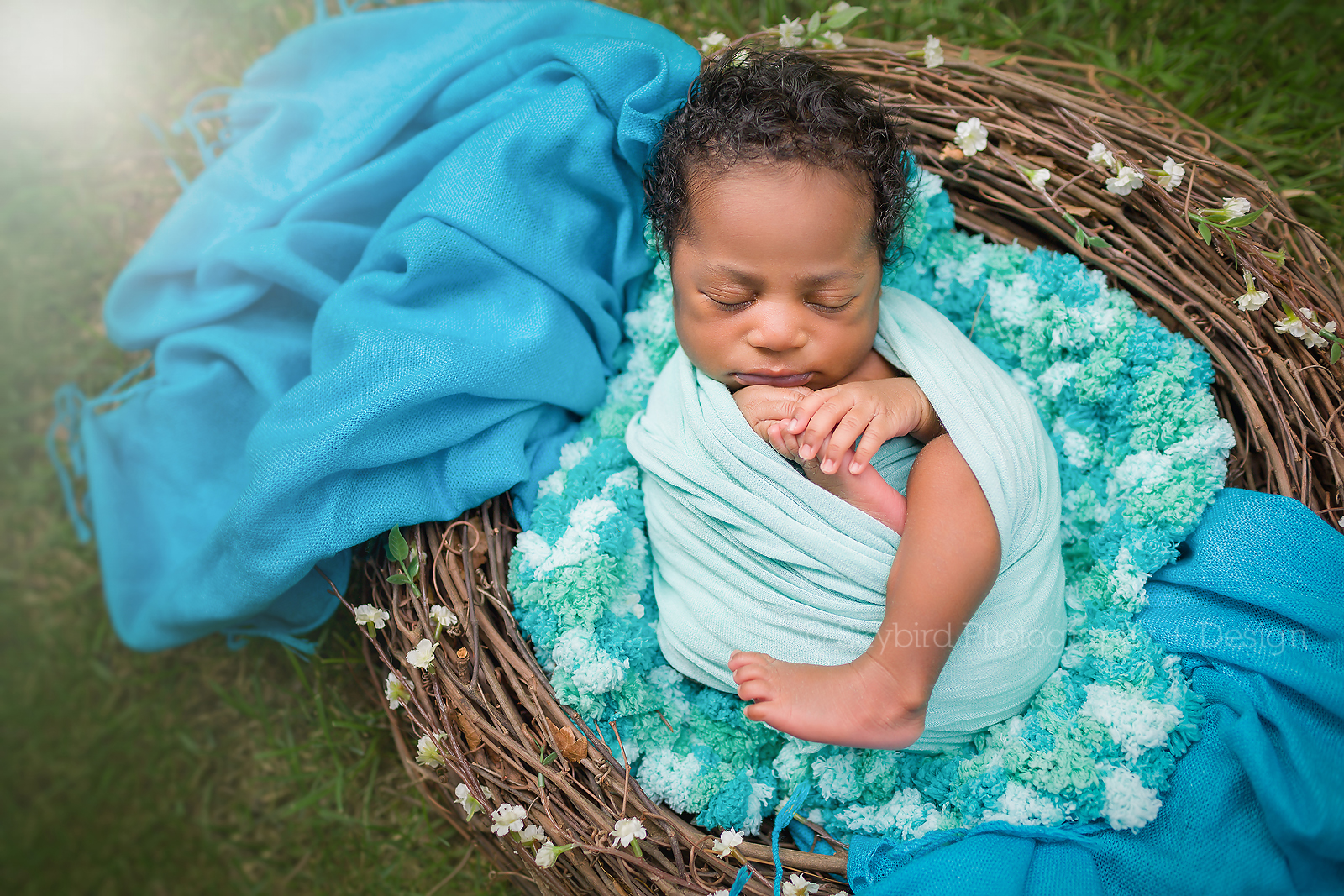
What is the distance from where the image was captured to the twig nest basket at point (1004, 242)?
1.54 meters

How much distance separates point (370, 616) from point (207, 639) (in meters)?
0.90

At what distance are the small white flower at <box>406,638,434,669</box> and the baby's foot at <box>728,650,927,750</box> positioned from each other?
60 centimetres

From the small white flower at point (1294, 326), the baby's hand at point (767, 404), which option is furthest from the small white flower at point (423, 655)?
the small white flower at point (1294, 326)

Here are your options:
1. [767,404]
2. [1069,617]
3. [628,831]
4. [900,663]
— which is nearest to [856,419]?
[767,404]

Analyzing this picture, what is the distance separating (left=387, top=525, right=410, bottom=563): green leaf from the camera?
1.66 m

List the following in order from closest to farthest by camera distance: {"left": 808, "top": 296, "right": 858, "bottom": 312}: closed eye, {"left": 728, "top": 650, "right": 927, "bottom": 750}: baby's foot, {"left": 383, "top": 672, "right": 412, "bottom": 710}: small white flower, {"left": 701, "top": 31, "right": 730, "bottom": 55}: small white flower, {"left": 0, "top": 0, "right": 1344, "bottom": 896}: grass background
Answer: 1. {"left": 728, "top": 650, "right": 927, "bottom": 750}: baby's foot
2. {"left": 808, "top": 296, "right": 858, "bottom": 312}: closed eye
3. {"left": 383, "top": 672, "right": 412, "bottom": 710}: small white flower
4. {"left": 701, "top": 31, "right": 730, "bottom": 55}: small white flower
5. {"left": 0, "top": 0, "right": 1344, "bottom": 896}: grass background

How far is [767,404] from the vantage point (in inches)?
61.9

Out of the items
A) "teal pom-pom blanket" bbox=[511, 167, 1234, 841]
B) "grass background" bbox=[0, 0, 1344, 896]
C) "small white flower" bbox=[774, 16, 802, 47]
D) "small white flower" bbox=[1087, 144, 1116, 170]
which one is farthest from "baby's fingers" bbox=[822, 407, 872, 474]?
"grass background" bbox=[0, 0, 1344, 896]

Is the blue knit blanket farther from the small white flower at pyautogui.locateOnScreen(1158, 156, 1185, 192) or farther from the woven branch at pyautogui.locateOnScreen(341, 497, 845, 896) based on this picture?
the small white flower at pyautogui.locateOnScreen(1158, 156, 1185, 192)

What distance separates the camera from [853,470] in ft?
4.65

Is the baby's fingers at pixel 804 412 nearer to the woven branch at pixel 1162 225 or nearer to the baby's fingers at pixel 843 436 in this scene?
the baby's fingers at pixel 843 436

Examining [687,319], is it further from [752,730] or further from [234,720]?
[234,720]

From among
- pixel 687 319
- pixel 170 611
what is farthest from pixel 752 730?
pixel 170 611


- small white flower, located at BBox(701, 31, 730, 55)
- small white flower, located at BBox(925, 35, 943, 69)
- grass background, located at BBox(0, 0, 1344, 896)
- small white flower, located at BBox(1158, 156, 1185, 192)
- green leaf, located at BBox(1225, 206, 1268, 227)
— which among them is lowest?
grass background, located at BBox(0, 0, 1344, 896)
